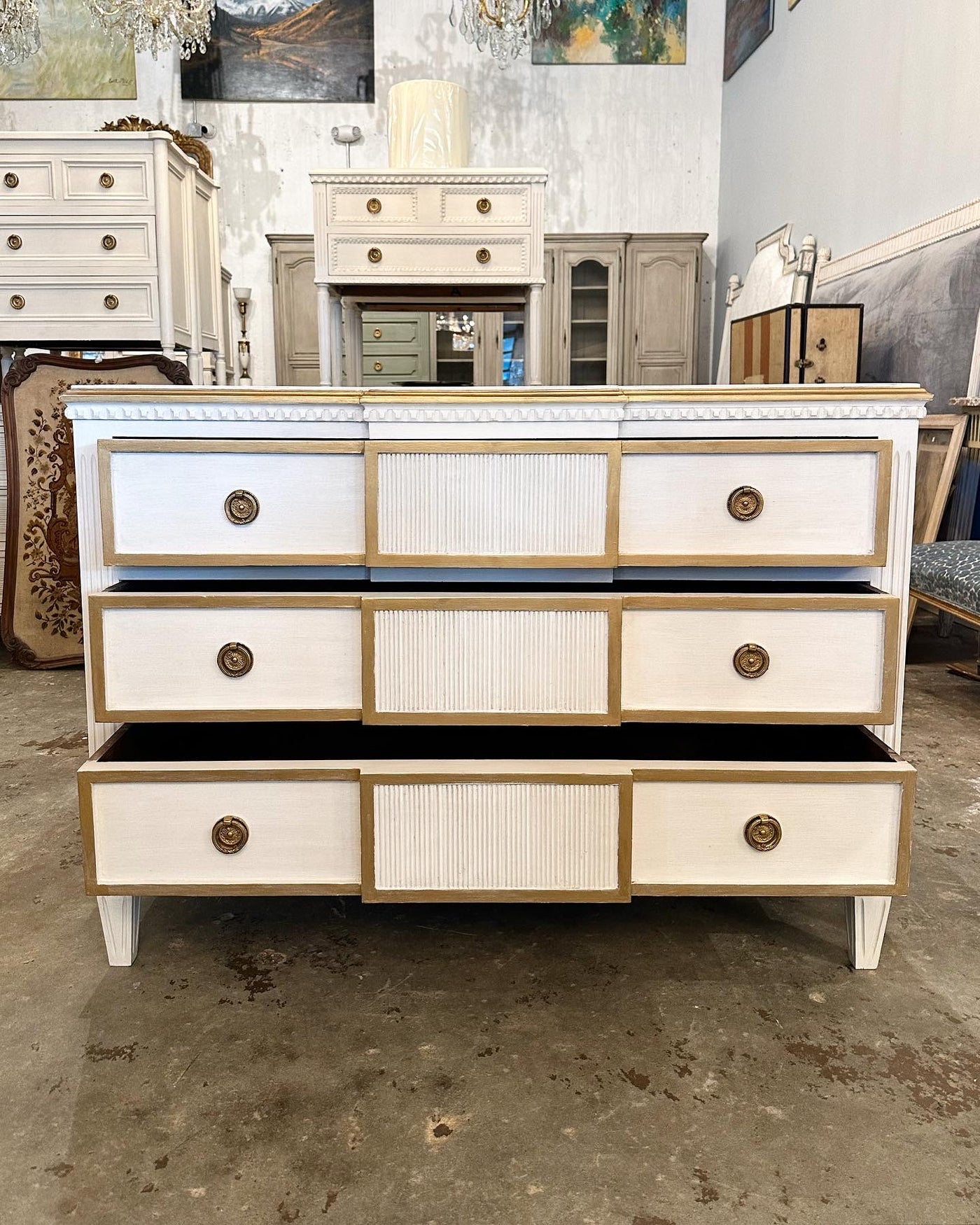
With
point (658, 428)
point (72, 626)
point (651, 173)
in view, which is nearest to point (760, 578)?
point (658, 428)

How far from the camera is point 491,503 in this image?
4.97ft

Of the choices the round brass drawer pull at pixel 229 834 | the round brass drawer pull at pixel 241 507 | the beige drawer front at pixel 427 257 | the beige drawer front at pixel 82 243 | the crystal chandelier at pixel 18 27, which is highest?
the crystal chandelier at pixel 18 27

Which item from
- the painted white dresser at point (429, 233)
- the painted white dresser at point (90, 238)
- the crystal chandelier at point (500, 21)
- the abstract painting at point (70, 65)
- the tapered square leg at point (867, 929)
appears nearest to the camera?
the tapered square leg at point (867, 929)

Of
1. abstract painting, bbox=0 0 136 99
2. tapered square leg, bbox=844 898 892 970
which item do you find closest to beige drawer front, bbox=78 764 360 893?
tapered square leg, bbox=844 898 892 970

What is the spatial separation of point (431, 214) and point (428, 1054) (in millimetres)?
1804

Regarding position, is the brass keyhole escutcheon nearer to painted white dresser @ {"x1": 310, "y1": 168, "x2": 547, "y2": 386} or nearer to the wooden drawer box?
the wooden drawer box

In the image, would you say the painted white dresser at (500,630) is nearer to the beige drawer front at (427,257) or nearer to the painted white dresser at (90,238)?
the beige drawer front at (427,257)

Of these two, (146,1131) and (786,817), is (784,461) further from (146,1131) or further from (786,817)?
A: (146,1131)

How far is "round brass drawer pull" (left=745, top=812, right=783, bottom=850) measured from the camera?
154 centimetres

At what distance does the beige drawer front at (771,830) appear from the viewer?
5.00 feet

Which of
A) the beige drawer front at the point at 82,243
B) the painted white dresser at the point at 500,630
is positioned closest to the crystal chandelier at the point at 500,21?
the beige drawer front at the point at 82,243

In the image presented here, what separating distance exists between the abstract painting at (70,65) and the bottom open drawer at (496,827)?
704 centimetres

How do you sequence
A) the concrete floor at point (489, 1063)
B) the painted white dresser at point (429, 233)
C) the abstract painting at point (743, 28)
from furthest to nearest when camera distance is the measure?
the abstract painting at point (743, 28) < the painted white dresser at point (429, 233) < the concrete floor at point (489, 1063)

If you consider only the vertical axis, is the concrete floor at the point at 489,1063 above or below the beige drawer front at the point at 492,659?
below
